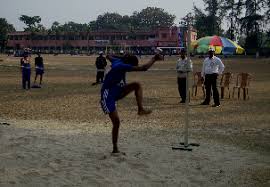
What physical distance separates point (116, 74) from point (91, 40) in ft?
381

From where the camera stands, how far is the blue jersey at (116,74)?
314 inches

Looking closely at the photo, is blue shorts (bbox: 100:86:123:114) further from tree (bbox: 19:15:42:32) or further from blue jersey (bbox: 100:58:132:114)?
tree (bbox: 19:15:42:32)

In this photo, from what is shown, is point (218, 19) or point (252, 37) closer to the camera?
point (252, 37)

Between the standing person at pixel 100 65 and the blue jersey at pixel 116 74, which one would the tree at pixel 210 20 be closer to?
the standing person at pixel 100 65

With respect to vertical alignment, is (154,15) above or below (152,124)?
above

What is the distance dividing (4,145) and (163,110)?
6.63 meters

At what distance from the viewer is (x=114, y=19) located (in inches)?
6762

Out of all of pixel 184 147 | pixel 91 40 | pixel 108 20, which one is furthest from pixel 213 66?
pixel 108 20

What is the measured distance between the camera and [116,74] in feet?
26.5

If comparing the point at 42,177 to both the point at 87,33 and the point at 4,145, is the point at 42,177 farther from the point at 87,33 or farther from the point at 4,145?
the point at 87,33

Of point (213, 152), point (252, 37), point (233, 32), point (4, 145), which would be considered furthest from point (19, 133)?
point (233, 32)

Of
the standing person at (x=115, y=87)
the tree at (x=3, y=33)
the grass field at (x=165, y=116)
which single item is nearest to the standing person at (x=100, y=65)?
the grass field at (x=165, y=116)

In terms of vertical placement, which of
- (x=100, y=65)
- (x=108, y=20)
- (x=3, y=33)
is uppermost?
(x=108, y=20)

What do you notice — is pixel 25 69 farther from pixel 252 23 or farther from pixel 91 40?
pixel 91 40
